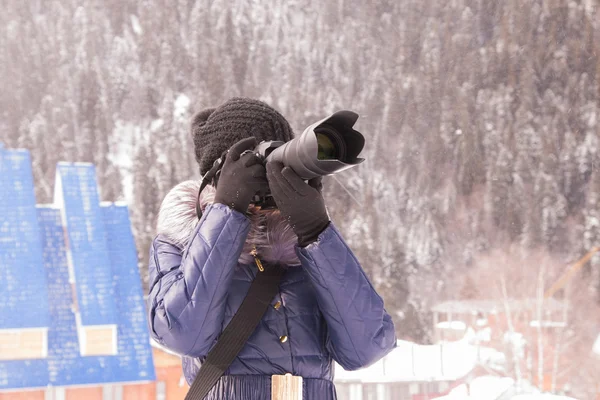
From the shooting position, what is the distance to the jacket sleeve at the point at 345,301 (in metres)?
0.83

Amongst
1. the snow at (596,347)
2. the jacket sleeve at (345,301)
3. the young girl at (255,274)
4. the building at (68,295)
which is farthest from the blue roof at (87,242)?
the snow at (596,347)

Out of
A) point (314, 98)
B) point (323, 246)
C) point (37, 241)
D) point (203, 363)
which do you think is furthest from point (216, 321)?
point (314, 98)

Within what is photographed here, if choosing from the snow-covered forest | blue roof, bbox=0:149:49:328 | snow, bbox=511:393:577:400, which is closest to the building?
blue roof, bbox=0:149:49:328

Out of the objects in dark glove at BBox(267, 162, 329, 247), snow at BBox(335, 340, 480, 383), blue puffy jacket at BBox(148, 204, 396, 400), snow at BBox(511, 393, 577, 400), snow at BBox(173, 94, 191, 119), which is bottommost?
snow at BBox(511, 393, 577, 400)

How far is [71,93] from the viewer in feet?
7.77

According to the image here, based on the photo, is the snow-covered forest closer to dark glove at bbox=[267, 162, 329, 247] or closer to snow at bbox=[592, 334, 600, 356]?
snow at bbox=[592, 334, 600, 356]

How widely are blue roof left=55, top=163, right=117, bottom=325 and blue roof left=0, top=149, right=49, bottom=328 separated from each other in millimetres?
107

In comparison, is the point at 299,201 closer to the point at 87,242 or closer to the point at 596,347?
the point at 87,242

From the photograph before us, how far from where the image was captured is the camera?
2.36 ft

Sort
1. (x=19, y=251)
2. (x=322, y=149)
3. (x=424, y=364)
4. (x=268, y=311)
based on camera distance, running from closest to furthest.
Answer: (x=322, y=149) < (x=268, y=311) < (x=19, y=251) < (x=424, y=364)

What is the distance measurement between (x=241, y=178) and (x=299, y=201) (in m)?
0.08

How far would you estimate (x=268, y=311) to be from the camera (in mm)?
878

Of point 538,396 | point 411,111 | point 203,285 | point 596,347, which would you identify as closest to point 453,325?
point 538,396

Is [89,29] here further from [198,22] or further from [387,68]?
[387,68]
